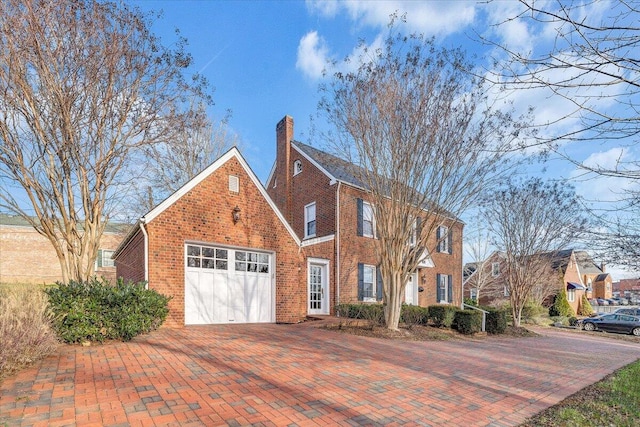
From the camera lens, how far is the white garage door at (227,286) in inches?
401

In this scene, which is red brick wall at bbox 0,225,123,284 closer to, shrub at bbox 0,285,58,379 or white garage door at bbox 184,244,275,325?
white garage door at bbox 184,244,275,325

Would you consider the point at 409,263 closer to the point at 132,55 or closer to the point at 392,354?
the point at 392,354

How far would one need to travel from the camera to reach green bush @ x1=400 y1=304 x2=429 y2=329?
42.9ft

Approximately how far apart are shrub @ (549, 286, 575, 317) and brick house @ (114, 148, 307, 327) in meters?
25.6

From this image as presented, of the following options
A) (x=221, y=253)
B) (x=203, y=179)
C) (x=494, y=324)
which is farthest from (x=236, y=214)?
(x=494, y=324)

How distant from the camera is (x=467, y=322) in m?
12.8

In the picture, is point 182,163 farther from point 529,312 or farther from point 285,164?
point 529,312

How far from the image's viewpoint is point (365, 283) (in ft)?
53.9

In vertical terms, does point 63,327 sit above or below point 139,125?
below

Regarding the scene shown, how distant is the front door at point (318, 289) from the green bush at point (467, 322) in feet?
17.4

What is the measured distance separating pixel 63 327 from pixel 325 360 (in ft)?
16.4

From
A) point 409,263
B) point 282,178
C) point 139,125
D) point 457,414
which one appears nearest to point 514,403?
point 457,414

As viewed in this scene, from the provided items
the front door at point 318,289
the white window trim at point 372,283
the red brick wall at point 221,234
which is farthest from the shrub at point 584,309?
the red brick wall at point 221,234

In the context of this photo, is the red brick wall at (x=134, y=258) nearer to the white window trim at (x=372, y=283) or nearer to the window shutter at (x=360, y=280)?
the window shutter at (x=360, y=280)
